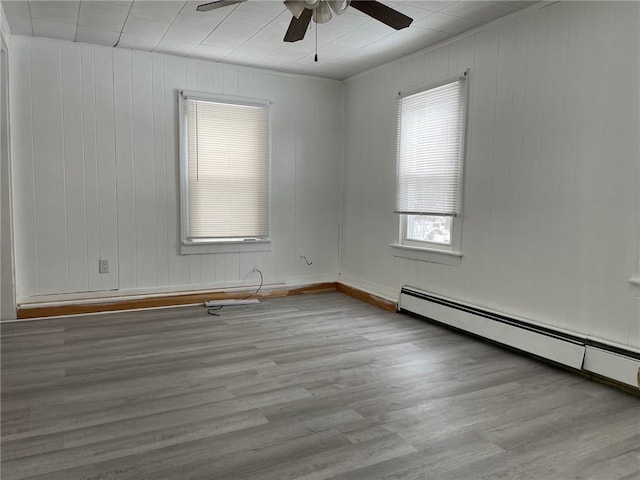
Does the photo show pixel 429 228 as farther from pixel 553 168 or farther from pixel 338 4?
pixel 338 4

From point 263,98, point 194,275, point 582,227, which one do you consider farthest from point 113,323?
point 582,227

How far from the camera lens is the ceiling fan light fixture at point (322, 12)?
2458 mm

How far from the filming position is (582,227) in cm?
317

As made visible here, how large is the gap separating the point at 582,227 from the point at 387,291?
231cm

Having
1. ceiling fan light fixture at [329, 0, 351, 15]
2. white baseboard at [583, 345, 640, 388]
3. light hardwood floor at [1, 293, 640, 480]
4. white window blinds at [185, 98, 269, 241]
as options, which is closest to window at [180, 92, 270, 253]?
white window blinds at [185, 98, 269, 241]

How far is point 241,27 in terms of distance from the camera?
3.98 meters

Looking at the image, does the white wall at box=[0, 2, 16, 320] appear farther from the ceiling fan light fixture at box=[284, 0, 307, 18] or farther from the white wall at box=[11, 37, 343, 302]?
the ceiling fan light fixture at box=[284, 0, 307, 18]

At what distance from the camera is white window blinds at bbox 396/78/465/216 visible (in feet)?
13.7

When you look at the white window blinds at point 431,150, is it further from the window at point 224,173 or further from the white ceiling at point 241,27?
the window at point 224,173

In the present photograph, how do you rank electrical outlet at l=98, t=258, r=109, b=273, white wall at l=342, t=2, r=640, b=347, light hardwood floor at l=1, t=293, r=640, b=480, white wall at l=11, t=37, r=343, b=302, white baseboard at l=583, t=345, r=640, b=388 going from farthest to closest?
1. electrical outlet at l=98, t=258, r=109, b=273
2. white wall at l=11, t=37, r=343, b=302
3. white wall at l=342, t=2, r=640, b=347
4. white baseboard at l=583, t=345, r=640, b=388
5. light hardwood floor at l=1, t=293, r=640, b=480

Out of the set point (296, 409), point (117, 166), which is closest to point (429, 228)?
point (296, 409)

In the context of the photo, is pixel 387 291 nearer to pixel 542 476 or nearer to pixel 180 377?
pixel 180 377

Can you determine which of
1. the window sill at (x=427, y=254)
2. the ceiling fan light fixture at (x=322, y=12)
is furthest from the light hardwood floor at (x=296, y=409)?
Answer: the ceiling fan light fixture at (x=322, y=12)

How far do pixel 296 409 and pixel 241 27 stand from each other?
10.1ft
